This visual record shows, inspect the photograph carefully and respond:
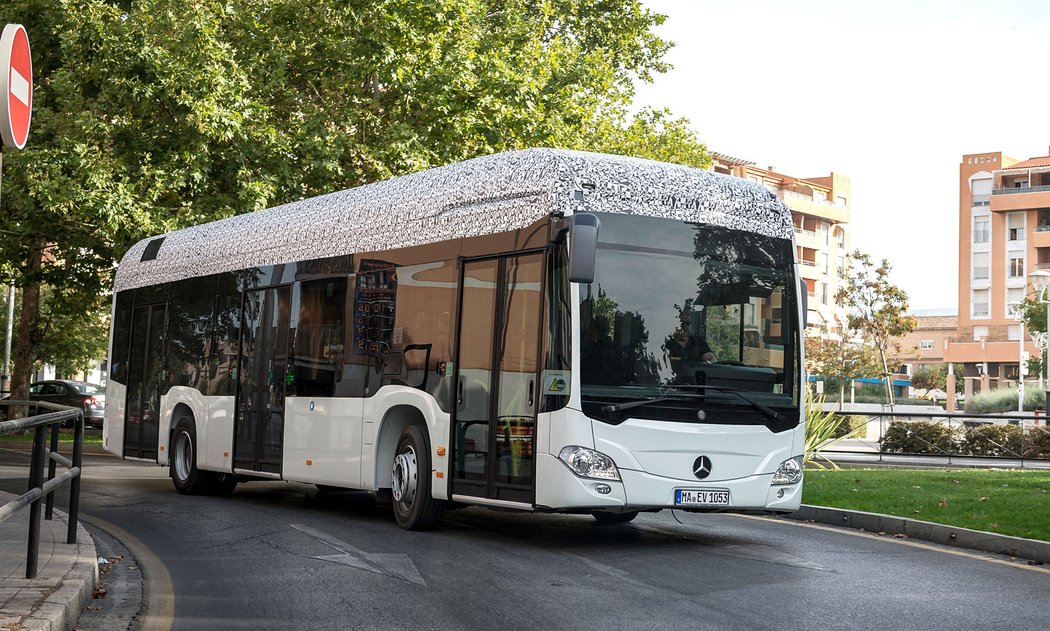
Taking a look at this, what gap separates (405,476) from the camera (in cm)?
1198

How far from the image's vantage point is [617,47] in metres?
37.7

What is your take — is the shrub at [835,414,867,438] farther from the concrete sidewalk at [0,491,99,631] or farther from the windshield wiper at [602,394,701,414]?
the concrete sidewalk at [0,491,99,631]

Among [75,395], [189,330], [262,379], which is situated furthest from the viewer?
[75,395]

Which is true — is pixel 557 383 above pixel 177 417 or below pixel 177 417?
above

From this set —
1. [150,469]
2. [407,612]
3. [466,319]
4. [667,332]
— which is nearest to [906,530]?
[667,332]

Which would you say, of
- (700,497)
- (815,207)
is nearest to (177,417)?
(700,497)

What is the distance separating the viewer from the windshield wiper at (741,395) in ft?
34.7

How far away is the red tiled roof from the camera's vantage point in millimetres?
93812

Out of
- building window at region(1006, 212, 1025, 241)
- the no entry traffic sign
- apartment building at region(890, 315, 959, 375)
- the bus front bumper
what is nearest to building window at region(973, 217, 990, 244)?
building window at region(1006, 212, 1025, 241)

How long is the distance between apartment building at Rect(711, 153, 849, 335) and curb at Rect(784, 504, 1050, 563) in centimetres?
9472

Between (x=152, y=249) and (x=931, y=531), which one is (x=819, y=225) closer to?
(x=152, y=249)

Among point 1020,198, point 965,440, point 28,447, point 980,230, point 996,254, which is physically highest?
point 1020,198

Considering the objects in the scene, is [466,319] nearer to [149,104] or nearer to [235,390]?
[235,390]

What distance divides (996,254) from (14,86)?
9402 cm
